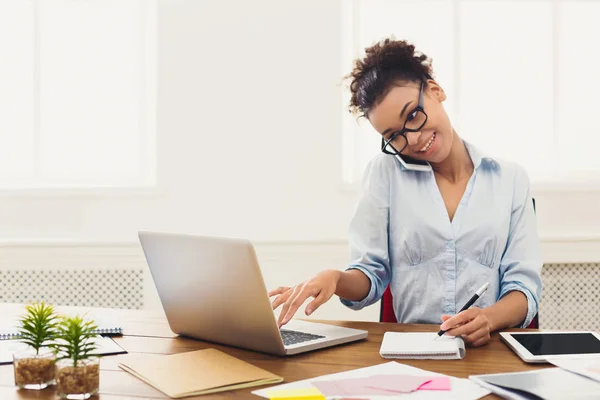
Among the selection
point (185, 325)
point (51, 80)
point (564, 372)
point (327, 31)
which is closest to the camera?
point (564, 372)

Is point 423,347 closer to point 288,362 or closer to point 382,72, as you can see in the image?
point 288,362

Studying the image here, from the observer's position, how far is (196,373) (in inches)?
43.1

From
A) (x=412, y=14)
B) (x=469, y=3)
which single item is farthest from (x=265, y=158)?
(x=469, y=3)

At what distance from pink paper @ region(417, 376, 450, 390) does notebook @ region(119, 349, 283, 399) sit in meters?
0.22

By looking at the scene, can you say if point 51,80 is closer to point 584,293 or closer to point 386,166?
point 386,166

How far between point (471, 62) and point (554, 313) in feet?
3.83

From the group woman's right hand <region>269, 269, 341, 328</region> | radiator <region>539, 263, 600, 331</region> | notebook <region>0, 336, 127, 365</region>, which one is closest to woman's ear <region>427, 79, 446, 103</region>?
woman's right hand <region>269, 269, 341, 328</region>

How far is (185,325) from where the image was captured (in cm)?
138

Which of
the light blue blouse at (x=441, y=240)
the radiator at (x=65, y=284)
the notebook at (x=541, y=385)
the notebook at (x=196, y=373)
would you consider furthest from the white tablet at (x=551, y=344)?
the radiator at (x=65, y=284)

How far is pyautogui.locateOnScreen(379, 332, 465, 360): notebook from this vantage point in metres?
1.20

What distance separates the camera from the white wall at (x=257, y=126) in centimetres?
302

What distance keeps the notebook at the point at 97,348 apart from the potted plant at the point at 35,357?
0.19 m

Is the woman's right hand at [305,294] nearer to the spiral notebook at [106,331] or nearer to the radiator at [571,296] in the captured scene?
the spiral notebook at [106,331]

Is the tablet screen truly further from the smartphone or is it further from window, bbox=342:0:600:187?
window, bbox=342:0:600:187
